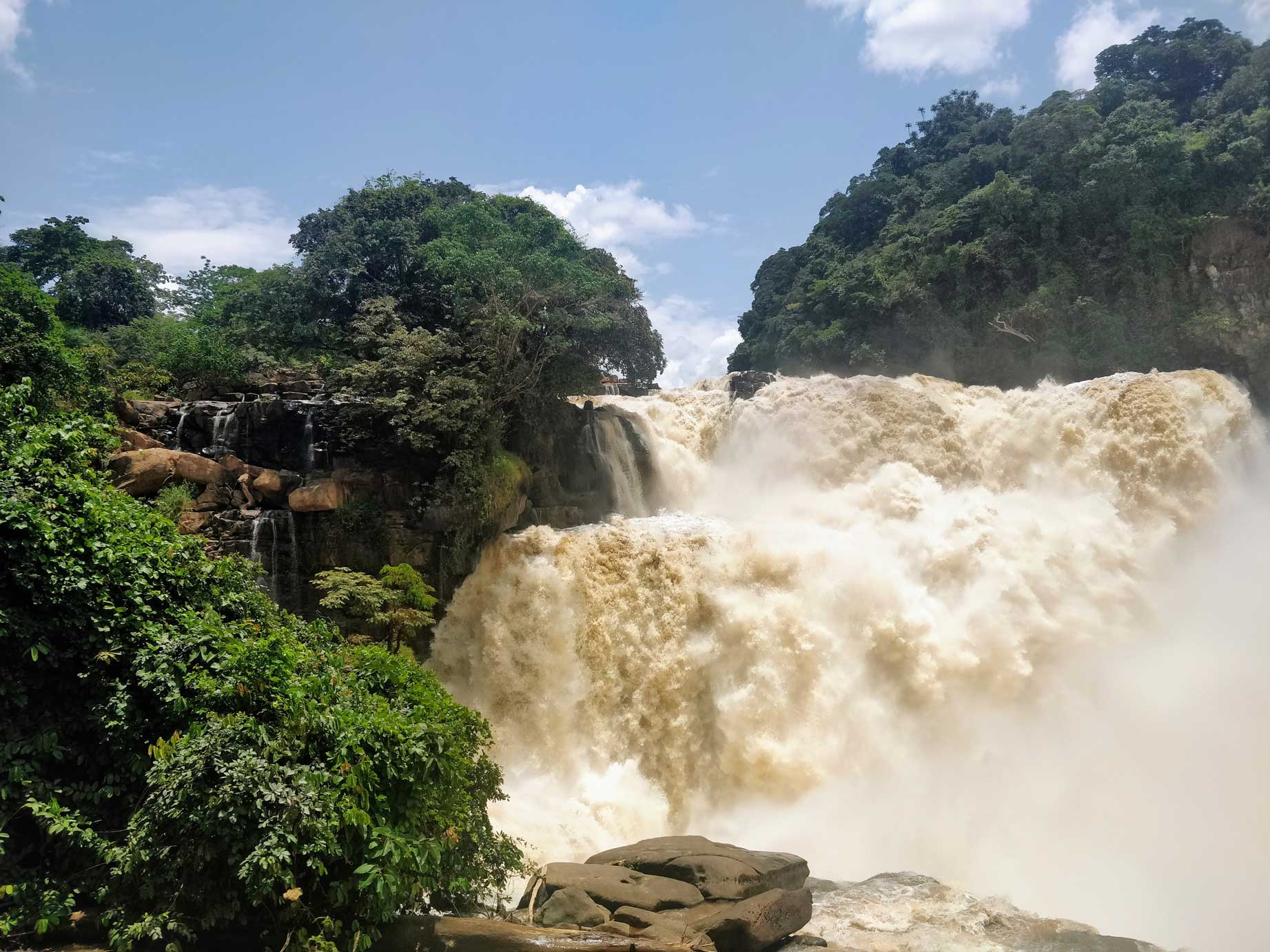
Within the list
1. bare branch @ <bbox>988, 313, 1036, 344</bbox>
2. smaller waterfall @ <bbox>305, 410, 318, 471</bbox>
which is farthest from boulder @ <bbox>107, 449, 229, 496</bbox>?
bare branch @ <bbox>988, 313, 1036, 344</bbox>

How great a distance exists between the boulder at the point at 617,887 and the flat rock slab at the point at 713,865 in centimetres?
16

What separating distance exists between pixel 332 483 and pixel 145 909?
8.58 meters

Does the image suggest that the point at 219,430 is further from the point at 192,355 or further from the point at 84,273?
the point at 84,273

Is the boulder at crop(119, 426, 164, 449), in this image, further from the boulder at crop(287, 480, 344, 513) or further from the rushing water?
the rushing water

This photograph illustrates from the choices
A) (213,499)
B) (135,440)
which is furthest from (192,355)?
(213,499)

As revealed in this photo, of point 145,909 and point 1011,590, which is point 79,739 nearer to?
point 145,909

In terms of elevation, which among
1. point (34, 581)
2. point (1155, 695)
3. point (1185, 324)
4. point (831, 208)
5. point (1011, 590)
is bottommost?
point (1155, 695)

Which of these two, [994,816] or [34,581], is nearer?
[34,581]

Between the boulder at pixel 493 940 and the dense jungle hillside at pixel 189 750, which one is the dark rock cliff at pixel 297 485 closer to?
the dense jungle hillside at pixel 189 750

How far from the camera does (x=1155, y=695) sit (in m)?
12.8

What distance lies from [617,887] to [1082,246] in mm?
24167

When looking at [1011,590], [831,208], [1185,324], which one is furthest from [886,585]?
[831,208]

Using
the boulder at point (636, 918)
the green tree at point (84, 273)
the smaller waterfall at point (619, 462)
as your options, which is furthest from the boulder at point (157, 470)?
the green tree at point (84, 273)

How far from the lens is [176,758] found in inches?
226
